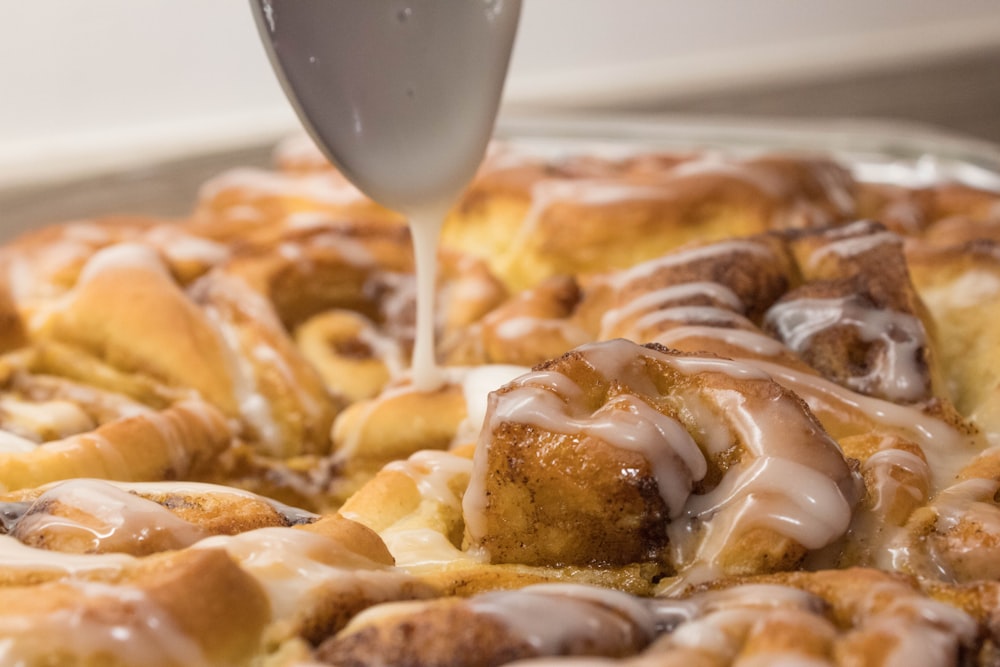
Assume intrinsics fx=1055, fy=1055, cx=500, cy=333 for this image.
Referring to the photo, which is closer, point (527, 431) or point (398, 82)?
point (527, 431)

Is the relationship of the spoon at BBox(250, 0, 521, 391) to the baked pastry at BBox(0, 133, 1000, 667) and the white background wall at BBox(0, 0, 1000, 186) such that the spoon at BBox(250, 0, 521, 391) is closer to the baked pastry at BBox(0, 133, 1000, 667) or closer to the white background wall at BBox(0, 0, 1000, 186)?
the baked pastry at BBox(0, 133, 1000, 667)

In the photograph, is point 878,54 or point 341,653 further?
point 878,54

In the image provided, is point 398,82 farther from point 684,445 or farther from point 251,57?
point 251,57

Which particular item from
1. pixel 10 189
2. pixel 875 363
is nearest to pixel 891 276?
pixel 875 363

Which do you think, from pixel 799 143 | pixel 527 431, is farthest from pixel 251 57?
pixel 527 431

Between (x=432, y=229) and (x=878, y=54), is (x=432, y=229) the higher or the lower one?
the higher one

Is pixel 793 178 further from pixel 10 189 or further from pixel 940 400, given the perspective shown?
pixel 10 189
